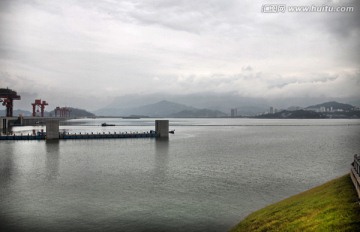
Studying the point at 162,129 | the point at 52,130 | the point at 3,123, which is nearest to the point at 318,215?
the point at 52,130

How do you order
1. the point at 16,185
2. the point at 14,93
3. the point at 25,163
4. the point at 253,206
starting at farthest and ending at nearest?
1. the point at 14,93
2. the point at 25,163
3. the point at 16,185
4. the point at 253,206

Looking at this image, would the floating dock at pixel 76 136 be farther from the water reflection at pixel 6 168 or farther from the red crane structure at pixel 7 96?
the red crane structure at pixel 7 96

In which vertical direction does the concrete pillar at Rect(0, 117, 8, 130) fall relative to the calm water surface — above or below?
above

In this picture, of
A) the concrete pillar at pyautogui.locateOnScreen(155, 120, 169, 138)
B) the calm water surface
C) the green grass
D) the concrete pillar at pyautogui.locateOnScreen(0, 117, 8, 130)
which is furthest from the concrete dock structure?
the green grass

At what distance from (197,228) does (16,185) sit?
2425 cm

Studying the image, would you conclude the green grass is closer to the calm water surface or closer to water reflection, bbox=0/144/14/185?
the calm water surface

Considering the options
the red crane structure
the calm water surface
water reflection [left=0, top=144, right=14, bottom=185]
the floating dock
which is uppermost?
the red crane structure

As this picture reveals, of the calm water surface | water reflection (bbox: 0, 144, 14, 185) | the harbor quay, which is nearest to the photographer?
the calm water surface

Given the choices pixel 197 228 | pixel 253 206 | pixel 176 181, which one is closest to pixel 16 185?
pixel 176 181

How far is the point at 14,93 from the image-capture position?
639ft

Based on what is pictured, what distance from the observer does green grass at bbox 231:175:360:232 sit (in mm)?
14820

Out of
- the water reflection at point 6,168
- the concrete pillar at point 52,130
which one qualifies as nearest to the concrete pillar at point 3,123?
the concrete pillar at point 52,130

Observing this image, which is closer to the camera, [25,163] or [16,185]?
[16,185]

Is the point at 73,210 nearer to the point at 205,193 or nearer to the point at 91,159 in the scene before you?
the point at 205,193
